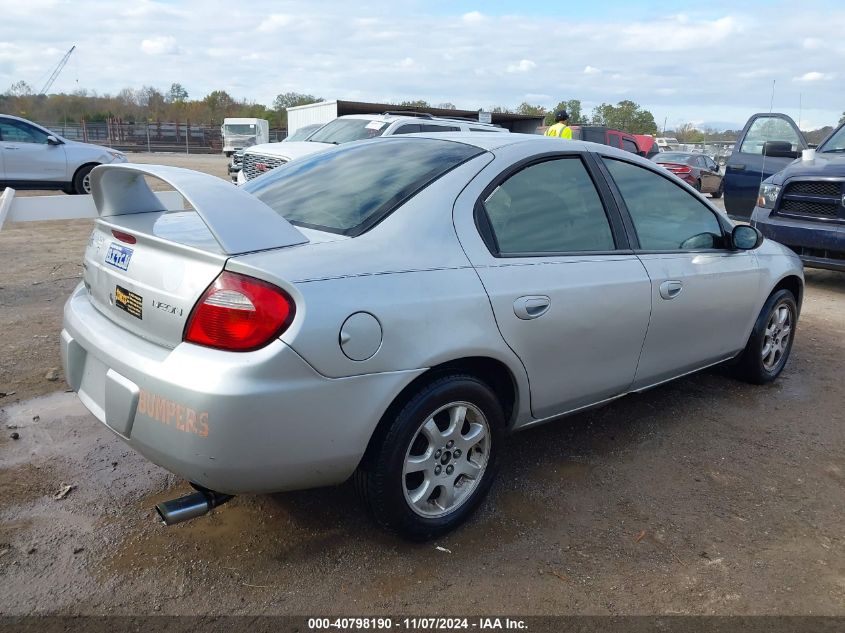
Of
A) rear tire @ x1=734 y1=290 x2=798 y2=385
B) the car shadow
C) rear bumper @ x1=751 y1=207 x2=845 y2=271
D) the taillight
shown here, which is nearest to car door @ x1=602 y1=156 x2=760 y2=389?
rear tire @ x1=734 y1=290 x2=798 y2=385

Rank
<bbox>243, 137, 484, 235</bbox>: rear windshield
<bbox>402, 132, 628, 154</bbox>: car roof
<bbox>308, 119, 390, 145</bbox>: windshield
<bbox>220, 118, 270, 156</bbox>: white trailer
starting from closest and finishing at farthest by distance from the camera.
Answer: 1. <bbox>243, 137, 484, 235</bbox>: rear windshield
2. <bbox>402, 132, 628, 154</bbox>: car roof
3. <bbox>308, 119, 390, 145</bbox>: windshield
4. <bbox>220, 118, 270, 156</bbox>: white trailer

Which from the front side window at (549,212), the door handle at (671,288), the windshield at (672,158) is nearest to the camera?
the front side window at (549,212)

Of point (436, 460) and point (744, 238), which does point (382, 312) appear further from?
point (744, 238)

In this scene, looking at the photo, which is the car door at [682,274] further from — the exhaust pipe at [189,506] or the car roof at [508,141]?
the exhaust pipe at [189,506]

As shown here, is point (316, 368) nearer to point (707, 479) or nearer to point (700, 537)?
point (700, 537)

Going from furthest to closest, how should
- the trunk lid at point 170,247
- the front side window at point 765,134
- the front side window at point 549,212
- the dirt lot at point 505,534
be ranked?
the front side window at point 765,134, the front side window at point 549,212, the dirt lot at point 505,534, the trunk lid at point 170,247

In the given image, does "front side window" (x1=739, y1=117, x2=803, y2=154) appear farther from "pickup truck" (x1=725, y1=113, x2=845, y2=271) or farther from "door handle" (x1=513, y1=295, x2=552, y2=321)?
"door handle" (x1=513, y1=295, x2=552, y2=321)

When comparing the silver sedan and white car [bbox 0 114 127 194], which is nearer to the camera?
the silver sedan

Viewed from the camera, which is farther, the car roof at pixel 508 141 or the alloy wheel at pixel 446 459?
the car roof at pixel 508 141

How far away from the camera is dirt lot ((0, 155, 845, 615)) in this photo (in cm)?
243

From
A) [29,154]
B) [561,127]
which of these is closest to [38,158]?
[29,154]

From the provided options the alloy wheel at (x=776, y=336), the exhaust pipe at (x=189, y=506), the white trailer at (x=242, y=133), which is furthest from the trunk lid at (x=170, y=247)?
the white trailer at (x=242, y=133)

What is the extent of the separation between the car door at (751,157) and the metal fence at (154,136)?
4340cm

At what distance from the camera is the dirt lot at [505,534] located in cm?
243
